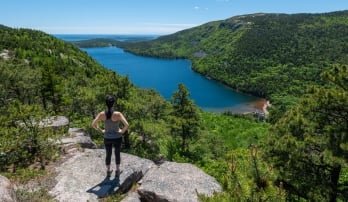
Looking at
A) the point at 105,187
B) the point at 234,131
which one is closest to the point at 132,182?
the point at 105,187

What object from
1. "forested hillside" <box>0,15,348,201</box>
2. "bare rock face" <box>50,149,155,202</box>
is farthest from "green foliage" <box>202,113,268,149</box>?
"bare rock face" <box>50,149,155,202</box>

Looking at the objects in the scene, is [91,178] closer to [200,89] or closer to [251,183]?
[251,183]

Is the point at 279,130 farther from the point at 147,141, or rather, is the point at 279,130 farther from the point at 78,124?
the point at 78,124

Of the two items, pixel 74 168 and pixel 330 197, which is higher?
pixel 74 168

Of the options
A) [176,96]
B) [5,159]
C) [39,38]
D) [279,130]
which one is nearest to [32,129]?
[5,159]

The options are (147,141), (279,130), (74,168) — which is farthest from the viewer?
(147,141)

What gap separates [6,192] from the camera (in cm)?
1073

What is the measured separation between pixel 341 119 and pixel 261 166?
26.3 ft

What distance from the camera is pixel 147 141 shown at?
27031 millimetres

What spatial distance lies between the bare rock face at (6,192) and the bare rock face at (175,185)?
4374 millimetres

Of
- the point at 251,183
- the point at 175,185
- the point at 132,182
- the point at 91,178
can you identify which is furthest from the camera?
the point at 132,182

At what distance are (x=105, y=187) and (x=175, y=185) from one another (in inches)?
104

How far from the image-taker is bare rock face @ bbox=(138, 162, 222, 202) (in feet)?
39.7

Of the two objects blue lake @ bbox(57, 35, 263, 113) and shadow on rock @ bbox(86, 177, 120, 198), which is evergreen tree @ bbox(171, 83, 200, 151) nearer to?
shadow on rock @ bbox(86, 177, 120, 198)
